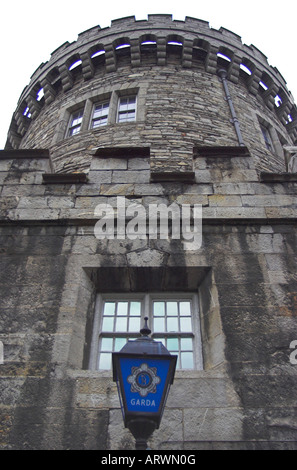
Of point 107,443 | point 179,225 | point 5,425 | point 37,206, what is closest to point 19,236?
point 37,206

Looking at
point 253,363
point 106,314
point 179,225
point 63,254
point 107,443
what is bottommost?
point 107,443

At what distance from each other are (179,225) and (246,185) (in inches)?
44.7

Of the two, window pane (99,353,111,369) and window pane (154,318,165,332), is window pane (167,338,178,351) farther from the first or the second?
window pane (99,353,111,369)

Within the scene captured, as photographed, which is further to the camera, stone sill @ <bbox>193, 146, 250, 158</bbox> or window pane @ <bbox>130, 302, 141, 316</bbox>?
stone sill @ <bbox>193, 146, 250, 158</bbox>

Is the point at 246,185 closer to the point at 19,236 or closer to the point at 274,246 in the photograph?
the point at 274,246

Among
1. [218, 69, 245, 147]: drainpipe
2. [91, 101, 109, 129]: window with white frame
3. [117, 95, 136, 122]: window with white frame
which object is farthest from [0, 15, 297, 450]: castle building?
[91, 101, 109, 129]: window with white frame

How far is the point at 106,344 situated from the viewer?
4.48 meters

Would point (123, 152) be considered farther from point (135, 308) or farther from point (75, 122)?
point (75, 122)

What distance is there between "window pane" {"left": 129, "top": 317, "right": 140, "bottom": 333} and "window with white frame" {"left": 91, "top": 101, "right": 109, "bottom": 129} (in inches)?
242

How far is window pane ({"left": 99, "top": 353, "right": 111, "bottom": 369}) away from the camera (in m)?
4.30

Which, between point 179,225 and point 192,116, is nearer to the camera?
point 179,225

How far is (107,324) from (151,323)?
0.48 metres

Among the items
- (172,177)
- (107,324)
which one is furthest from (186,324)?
(172,177)

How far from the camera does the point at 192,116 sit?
9.30 metres
